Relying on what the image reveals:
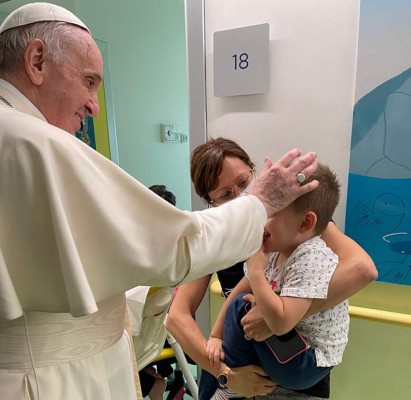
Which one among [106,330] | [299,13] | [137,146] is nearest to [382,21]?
[299,13]

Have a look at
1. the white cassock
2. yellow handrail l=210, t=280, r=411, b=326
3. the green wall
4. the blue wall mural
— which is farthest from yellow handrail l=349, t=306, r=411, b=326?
the green wall

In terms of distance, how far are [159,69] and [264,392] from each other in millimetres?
3088

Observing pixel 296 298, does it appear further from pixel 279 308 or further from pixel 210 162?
pixel 210 162

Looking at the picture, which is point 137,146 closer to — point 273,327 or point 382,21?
point 382,21

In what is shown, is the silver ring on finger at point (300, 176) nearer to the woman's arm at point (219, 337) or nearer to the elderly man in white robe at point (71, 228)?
the elderly man in white robe at point (71, 228)

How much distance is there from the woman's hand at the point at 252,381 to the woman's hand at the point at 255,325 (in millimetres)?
107

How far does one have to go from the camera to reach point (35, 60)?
802 millimetres

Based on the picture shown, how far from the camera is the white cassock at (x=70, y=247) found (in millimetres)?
625

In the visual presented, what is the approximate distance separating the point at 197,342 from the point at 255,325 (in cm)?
26

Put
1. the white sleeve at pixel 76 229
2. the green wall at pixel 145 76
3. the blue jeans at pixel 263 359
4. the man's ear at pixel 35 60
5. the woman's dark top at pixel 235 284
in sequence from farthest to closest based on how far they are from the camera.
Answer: the green wall at pixel 145 76, the woman's dark top at pixel 235 284, the blue jeans at pixel 263 359, the man's ear at pixel 35 60, the white sleeve at pixel 76 229

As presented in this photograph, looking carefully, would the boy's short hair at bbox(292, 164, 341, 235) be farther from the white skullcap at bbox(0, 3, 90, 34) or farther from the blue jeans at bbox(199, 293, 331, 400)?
the white skullcap at bbox(0, 3, 90, 34)

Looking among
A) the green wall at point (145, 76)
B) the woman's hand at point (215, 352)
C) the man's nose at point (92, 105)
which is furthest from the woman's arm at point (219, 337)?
the green wall at point (145, 76)

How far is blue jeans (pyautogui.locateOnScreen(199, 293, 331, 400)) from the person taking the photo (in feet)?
2.94

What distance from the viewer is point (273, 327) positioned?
2.83 ft
